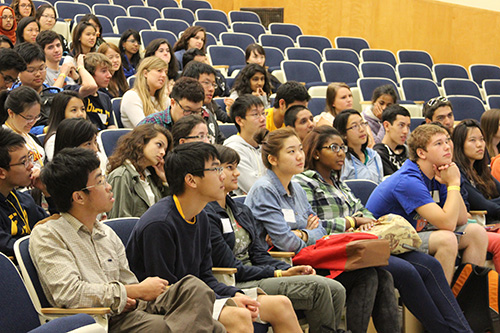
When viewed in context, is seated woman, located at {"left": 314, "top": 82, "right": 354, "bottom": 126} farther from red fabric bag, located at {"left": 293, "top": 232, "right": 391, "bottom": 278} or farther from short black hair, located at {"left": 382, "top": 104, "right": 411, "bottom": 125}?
red fabric bag, located at {"left": 293, "top": 232, "right": 391, "bottom": 278}

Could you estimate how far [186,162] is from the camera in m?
2.27

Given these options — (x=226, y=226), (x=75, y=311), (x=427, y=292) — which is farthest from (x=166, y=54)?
(x=75, y=311)

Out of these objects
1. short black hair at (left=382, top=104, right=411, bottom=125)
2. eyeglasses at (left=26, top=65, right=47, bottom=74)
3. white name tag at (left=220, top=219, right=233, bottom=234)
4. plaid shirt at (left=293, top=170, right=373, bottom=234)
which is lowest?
plaid shirt at (left=293, top=170, right=373, bottom=234)

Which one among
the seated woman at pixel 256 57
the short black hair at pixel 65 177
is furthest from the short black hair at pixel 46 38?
the short black hair at pixel 65 177

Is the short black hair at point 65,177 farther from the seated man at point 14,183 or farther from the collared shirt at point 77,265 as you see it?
the seated man at point 14,183

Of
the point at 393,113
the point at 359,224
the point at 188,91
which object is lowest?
the point at 359,224

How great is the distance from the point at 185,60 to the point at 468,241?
287 centimetres

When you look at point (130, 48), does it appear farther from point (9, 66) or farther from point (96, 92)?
point (9, 66)

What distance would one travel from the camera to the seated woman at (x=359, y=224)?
2844 millimetres

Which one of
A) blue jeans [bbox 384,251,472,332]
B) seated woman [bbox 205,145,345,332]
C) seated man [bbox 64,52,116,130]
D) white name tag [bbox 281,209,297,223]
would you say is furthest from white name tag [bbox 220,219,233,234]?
seated man [bbox 64,52,116,130]

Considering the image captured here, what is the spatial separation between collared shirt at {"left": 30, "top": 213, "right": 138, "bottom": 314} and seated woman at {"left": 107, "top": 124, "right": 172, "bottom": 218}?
56 cm

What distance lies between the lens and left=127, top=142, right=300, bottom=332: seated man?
7.05 feet

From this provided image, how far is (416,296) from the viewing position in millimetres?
2846

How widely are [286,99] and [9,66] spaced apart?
65.9 inches
